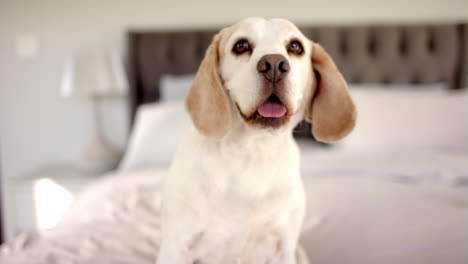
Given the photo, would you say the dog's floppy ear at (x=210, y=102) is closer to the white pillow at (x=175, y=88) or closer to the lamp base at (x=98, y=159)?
the white pillow at (x=175, y=88)

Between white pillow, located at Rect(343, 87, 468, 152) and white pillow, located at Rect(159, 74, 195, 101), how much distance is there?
1.02 metres

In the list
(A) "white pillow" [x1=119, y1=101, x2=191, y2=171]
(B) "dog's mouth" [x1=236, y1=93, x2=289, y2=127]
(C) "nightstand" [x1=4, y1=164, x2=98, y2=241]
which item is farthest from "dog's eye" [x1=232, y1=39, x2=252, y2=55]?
(C) "nightstand" [x1=4, y1=164, x2=98, y2=241]

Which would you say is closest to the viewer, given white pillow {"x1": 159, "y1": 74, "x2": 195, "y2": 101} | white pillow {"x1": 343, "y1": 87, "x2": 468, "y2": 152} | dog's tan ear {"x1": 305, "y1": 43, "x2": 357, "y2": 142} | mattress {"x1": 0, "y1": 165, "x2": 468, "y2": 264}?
dog's tan ear {"x1": 305, "y1": 43, "x2": 357, "y2": 142}

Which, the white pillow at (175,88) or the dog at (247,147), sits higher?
the dog at (247,147)

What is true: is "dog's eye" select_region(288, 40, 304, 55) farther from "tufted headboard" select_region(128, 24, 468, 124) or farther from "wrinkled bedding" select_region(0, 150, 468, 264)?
"tufted headboard" select_region(128, 24, 468, 124)

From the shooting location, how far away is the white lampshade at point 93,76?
7.14 feet

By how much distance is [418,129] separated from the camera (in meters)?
1.73

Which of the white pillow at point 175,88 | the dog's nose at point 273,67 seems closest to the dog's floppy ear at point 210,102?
the dog's nose at point 273,67

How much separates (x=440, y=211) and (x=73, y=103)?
236cm

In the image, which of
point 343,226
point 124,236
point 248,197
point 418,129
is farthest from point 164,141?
point 418,129

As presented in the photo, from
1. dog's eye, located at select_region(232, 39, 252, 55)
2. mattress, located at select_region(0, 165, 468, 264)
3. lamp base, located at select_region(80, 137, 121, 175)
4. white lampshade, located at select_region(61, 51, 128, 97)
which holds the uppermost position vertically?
dog's eye, located at select_region(232, 39, 252, 55)

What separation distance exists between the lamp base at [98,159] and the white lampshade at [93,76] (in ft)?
1.18

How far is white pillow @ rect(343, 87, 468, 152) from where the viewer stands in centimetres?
170

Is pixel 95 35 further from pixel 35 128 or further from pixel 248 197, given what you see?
pixel 248 197
